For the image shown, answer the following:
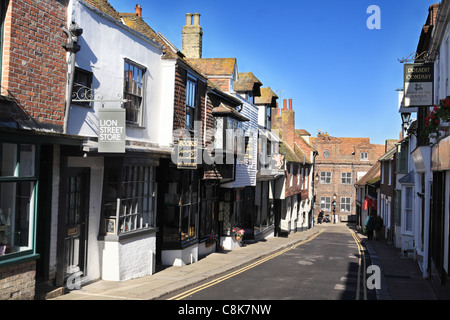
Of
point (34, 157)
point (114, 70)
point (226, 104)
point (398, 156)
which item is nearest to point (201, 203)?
point (226, 104)

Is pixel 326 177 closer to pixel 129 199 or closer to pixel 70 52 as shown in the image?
pixel 129 199

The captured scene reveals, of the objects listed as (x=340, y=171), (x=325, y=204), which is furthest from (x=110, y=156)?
(x=340, y=171)

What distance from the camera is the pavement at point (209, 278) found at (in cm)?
1127

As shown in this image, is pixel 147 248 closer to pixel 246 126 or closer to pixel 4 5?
pixel 4 5

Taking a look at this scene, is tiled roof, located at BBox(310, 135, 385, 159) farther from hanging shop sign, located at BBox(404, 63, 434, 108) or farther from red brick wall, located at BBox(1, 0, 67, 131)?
red brick wall, located at BBox(1, 0, 67, 131)

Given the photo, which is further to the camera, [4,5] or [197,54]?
[197,54]

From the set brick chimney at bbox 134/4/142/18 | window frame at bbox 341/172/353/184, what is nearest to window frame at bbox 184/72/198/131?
brick chimney at bbox 134/4/142/18

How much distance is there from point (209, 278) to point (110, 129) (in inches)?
250

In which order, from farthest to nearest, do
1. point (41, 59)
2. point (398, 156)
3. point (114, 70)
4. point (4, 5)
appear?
point (398, 156) → point (114, 70) → point (41, 59) → point (4, 5)

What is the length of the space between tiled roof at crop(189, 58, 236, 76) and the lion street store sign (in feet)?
43.6

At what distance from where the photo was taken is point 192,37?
82.8ft

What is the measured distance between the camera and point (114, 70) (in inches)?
495

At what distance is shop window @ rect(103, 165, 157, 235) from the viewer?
41.7 ft
